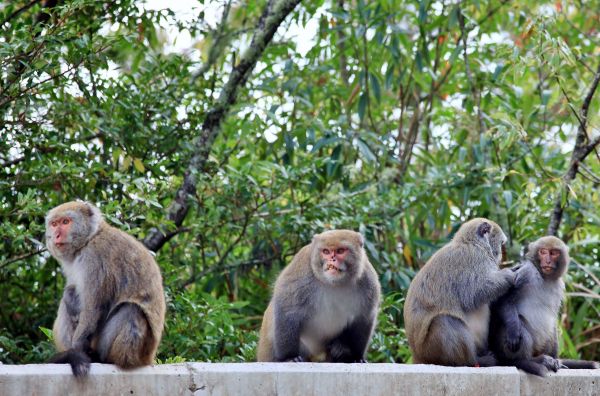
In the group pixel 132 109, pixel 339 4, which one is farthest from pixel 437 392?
pixel 339 4

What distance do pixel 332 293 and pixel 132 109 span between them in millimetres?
2959

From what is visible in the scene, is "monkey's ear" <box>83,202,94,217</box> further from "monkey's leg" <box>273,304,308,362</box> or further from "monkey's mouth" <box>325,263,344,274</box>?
"monkey's mouth" <box>325,263,344,274</box>

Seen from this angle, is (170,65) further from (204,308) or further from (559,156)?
(559,156)

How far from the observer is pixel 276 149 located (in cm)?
967

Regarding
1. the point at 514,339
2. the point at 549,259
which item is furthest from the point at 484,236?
the point at 514,339

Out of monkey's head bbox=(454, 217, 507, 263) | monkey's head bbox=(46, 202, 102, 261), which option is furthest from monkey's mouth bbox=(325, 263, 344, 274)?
monkey's head bbox=(46, 202, 102, 261)

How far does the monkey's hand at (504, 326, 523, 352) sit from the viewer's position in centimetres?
627

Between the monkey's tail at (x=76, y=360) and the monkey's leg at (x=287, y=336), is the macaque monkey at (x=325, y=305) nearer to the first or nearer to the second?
the monkey's leg at (x=287, y=336)

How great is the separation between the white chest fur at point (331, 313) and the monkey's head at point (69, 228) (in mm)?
1606

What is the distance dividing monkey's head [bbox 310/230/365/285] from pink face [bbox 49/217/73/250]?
5.43 feet

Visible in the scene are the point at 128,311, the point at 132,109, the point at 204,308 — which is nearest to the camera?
the point at 128,311

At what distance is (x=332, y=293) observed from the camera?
638cm

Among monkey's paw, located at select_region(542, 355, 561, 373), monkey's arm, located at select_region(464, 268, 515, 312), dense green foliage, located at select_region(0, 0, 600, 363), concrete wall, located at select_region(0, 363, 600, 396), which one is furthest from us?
dense green foliage, located at select_region(0, 0, 600, 363)

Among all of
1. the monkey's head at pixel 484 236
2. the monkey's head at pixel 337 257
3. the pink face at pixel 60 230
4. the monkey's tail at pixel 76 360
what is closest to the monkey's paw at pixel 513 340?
the monkey's head at pixel 484 236
